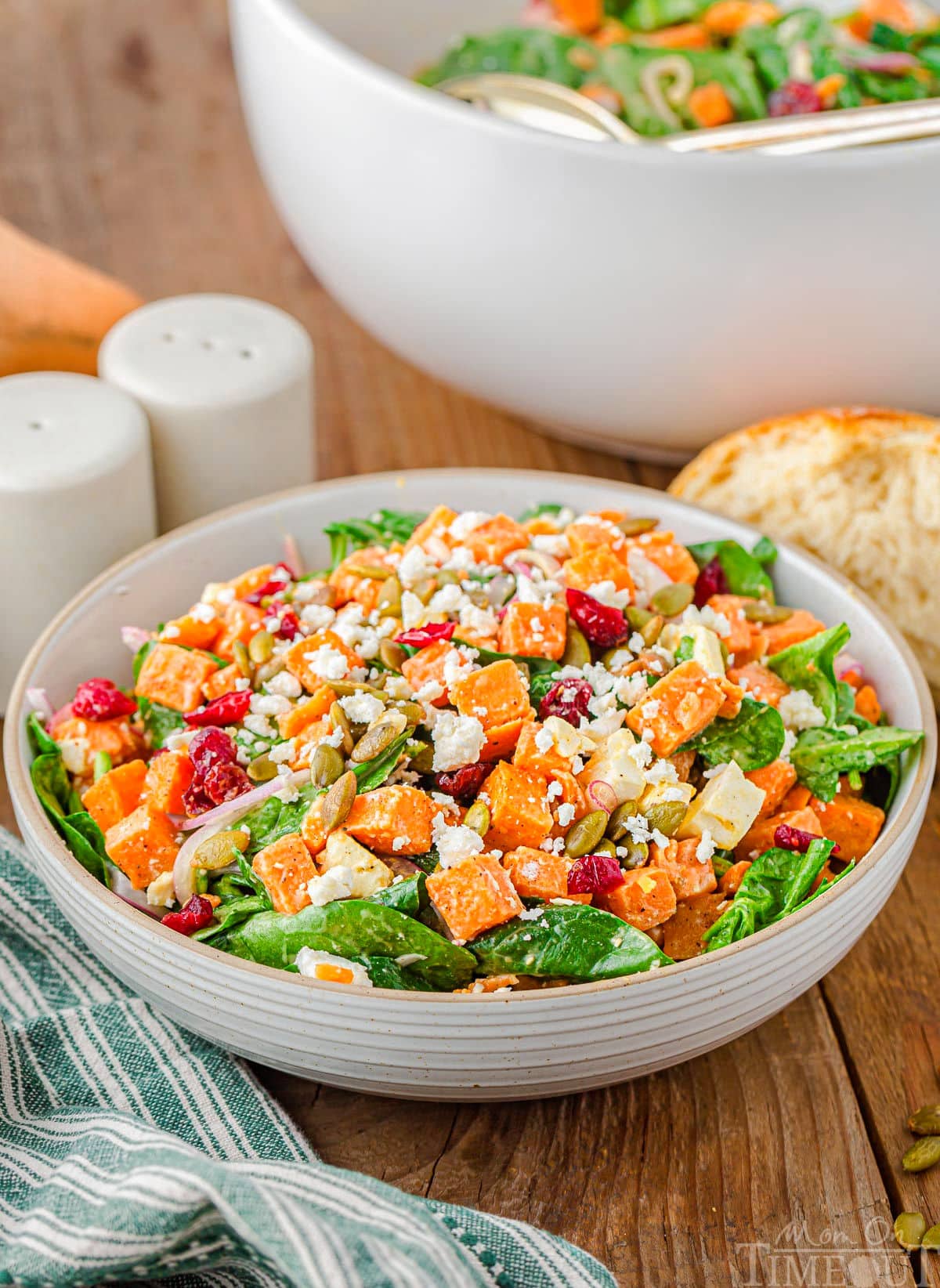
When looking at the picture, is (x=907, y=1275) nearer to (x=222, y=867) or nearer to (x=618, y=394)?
(x=222, y=867)

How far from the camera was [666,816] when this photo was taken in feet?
5.89

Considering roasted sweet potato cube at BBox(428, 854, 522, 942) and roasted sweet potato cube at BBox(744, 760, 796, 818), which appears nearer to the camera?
roasted sweet potato cube at BBox(428, 854, 522, 942)

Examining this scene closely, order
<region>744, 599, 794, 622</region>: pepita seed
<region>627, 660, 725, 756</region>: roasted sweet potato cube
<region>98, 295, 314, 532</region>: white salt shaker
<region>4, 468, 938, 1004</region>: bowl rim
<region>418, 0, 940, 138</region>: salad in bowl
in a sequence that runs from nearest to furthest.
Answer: <region>4, 468, 938, 1004</region>: bowl rim → <region>627, 660, 725, 756</region>: roasted sweet potato cube → <region>744, 599, 794, 622</region>: pepita seed → <region>98, 295, 314, 532</region>: white salt shaker → <region>418, 0, 940, 138</region>: salad in bowl

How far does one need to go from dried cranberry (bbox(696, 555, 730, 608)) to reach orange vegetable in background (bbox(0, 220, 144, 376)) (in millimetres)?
1399

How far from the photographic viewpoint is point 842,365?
2629 millimetres

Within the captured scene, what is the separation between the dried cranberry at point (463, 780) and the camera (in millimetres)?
1806

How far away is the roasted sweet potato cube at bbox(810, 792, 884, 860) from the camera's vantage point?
6.25 feet

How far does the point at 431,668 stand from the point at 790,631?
60 centimetres

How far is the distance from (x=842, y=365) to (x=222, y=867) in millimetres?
1543

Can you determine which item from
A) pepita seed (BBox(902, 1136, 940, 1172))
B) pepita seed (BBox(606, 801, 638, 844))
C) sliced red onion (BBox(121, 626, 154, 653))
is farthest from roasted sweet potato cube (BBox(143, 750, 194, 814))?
pepita seed (BBox(902, 1136, 940, 1172))

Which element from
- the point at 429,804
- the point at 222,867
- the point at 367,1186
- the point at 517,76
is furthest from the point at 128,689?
the point at 517,76

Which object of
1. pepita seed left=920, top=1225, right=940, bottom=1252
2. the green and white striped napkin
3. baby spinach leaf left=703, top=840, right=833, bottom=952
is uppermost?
baby spinach leaf left=703, top=840, right=833, bottom=952

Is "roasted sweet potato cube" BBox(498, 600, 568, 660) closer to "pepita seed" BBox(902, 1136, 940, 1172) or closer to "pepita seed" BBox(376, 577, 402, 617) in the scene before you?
"pepita seed" BBox(376, 577, 402, 617)

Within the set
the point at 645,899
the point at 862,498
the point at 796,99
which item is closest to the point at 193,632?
the point at 645,899
